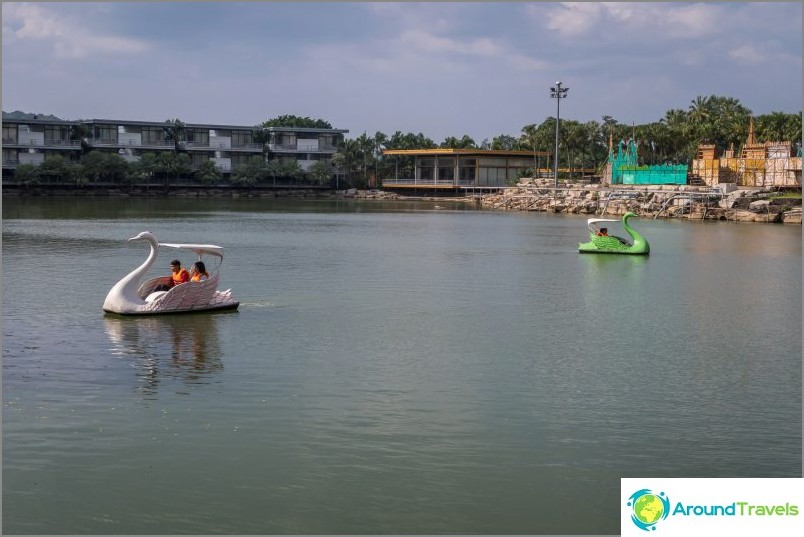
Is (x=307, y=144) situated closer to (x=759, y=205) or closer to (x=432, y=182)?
(x=432, y=182)

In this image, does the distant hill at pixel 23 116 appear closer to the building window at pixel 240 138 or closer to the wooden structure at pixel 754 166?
the building window at pixel 240 138

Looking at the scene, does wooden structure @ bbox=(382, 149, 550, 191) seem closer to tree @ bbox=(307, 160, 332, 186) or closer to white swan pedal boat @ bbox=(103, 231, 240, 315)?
tree @ bbox=(307, 160, 332, 186)

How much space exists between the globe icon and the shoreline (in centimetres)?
6369

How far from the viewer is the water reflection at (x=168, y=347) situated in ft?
51.3

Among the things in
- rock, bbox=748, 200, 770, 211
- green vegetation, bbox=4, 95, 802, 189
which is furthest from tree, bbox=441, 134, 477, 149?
rock, bbox=748, 200, 770, 211

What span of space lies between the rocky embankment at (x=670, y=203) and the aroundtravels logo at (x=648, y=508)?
6380cm

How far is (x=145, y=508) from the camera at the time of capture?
10.2 m

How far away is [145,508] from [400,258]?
92.7 ft

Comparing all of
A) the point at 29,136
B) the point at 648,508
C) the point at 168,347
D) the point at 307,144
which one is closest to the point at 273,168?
the point at 307,144

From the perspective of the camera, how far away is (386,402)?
47.5 feet

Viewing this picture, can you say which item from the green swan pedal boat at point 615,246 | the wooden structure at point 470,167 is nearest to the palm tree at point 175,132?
the wooden structure at point 470,167

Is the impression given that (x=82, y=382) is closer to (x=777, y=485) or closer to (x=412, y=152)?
(x=777, y=485)

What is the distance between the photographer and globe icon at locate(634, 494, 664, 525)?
8.55 m

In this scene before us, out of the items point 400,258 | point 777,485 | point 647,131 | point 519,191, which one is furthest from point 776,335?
point 647,131
